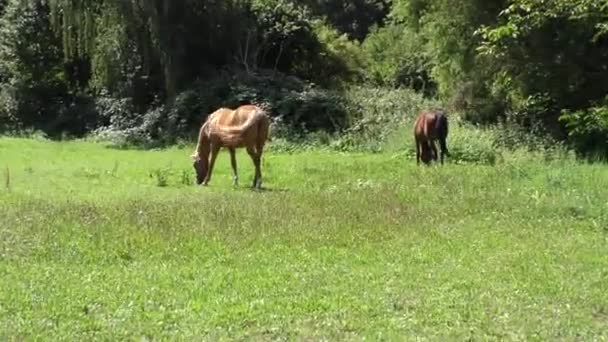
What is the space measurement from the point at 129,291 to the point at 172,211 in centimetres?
439

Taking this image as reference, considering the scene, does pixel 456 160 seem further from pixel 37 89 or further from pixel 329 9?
pixel 329 9

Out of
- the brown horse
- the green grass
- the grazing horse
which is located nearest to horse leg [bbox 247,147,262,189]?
the brown horse

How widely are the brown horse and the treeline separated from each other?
6.32 metres

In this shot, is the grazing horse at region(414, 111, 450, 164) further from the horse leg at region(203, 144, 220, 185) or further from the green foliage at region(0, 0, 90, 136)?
the green foliage at region(0, 0, 90, 136)

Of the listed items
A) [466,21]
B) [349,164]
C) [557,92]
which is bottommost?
[349,164]

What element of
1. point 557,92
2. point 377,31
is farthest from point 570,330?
point 377,31

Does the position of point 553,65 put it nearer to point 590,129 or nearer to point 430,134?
point 590,129

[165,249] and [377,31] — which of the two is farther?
[377,31]

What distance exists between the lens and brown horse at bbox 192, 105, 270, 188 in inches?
685

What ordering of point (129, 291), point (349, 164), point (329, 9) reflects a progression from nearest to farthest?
point (129, 291) → point (349, 164) → point (329, 9)

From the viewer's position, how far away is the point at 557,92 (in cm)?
2250

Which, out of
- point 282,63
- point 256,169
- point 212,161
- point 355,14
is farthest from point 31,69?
point 355,14

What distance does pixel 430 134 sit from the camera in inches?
768

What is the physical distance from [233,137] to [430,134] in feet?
15.5
